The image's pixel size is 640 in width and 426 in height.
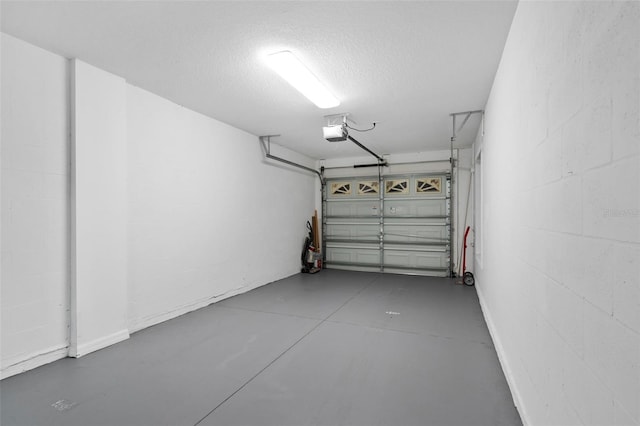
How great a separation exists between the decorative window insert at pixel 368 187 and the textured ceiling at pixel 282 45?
3.19m

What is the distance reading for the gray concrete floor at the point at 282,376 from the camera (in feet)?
6.32

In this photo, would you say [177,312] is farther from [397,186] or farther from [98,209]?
[397,186]

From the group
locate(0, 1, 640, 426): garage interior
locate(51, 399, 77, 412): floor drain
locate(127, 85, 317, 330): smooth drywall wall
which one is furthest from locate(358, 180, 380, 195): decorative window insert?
locate(51, 399, 77, 412): floor drain

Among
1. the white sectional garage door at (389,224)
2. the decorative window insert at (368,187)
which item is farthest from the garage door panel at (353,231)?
the decorative window insert at (368,187)

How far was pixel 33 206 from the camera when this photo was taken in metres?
2.53

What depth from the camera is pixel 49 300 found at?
2.62 meters

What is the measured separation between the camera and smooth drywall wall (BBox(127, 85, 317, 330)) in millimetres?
3428

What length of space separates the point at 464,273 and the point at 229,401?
16.1 feet

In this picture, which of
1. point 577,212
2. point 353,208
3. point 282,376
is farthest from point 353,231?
point 577,212

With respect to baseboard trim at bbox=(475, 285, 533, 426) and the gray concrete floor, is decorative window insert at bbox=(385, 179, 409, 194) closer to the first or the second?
the gray concrete floor

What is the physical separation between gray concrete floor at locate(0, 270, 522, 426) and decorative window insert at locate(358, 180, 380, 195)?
143 inches

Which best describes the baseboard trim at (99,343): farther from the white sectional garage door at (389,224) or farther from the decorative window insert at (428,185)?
the decorative window insert at (428,185)

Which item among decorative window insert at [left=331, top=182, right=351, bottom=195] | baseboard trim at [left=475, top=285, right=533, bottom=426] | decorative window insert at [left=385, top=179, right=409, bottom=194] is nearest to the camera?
baseboard trim at [left=475, top=285, right=533, bottom=426]

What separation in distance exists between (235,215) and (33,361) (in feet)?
9.34
